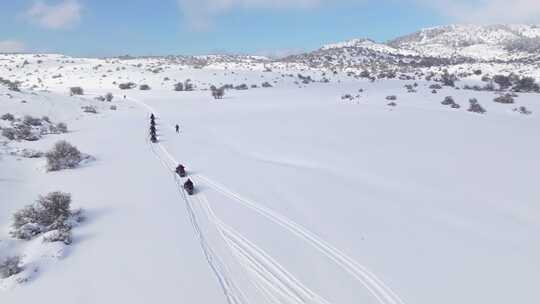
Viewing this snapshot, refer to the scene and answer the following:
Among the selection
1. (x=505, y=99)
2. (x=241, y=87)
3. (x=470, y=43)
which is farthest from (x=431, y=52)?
(x=505, y=99)

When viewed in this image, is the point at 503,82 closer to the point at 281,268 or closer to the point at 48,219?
the point at 281,268

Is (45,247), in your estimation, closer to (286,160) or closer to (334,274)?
(334,274)

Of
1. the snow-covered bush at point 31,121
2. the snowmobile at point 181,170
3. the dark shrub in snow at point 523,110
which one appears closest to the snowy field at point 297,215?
the snowmobile at point 181,170

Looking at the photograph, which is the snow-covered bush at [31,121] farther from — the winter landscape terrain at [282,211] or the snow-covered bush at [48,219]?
the snow-covered bush at [48,219]

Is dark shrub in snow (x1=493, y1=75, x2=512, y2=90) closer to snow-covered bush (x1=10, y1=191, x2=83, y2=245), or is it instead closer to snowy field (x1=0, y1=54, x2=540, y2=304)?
snowy field (x1=0, y1=54, x2=540, y2=304)

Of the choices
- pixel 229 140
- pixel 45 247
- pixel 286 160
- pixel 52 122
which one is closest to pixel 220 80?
pixel 52 122

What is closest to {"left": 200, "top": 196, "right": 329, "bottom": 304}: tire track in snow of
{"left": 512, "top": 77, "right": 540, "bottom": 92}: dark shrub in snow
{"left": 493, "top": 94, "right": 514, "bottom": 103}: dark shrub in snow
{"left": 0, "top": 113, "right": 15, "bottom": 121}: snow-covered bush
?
{"left": 0, "top": 113, "right": 15, "bottom": 121}: snow-covered bush
